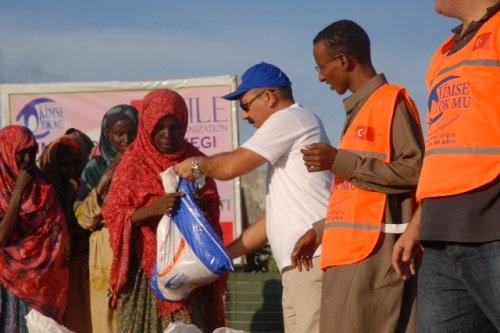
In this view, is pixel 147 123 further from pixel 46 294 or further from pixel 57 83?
pixel 57 83

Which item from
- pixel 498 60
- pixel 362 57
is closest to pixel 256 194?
pixel 362 57

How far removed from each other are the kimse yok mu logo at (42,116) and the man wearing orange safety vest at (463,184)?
8449 millimetres

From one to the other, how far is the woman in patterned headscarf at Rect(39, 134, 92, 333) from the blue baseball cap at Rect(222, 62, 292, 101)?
273 cm

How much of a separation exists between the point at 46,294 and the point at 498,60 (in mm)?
4969

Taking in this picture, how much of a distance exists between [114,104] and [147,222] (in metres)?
5.37

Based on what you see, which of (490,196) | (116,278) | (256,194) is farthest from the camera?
(256,194)

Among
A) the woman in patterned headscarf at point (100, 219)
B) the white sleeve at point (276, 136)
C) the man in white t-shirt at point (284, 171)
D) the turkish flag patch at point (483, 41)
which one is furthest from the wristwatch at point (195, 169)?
the turkish flag patch at point (483, 41)

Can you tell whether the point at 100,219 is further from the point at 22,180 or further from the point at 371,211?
the point at 371,211

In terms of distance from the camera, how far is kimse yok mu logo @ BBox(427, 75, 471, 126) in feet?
12.6

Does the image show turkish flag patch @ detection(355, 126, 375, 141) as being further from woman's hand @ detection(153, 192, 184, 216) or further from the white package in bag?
woman's hand @ detection(153, 192, 184, 216)

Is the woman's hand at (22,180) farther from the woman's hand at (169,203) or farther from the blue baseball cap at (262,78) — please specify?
the blue baseball cap at (262,78)

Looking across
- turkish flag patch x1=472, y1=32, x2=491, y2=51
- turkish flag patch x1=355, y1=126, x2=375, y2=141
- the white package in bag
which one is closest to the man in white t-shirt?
the white package in bag

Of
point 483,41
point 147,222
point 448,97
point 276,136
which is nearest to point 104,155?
point 147,222

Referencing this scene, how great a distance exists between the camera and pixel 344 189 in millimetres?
4770
